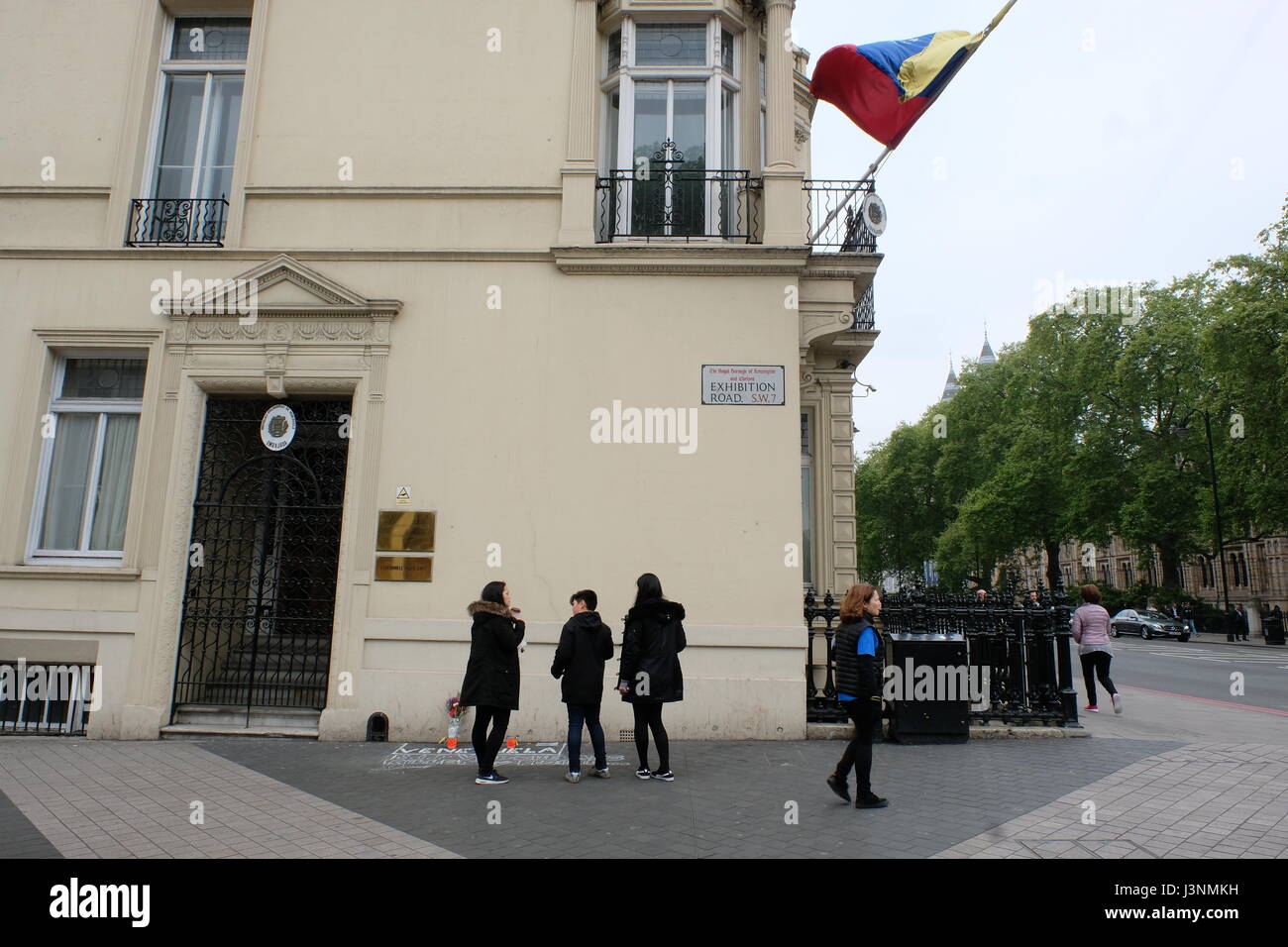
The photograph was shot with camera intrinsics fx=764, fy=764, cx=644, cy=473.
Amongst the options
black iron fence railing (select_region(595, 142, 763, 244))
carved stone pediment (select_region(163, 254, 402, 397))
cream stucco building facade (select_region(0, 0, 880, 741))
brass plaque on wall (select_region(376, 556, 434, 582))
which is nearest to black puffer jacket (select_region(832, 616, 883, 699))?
cream stucco building facade (select_region(0, 0, 880, 741))

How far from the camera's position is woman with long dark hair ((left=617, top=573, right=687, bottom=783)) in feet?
22.1

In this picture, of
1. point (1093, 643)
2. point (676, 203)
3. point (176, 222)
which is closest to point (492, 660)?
point (676, 203)

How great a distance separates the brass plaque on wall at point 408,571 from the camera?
8711 millimetres

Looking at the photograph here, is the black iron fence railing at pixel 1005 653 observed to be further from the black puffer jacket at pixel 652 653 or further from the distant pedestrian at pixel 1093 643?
the black puffer jacket at pixel 652 653

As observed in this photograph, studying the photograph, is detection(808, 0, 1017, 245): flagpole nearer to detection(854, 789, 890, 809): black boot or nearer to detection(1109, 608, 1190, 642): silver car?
detection(854, 789, 890, 809): black boot

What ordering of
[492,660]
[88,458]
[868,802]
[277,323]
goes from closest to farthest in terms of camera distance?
[868,802]
[492,660]
[277,323]
[88,458]

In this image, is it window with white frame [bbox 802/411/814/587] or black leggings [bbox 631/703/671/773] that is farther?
window with white frame [bbox 802/411/814/587]

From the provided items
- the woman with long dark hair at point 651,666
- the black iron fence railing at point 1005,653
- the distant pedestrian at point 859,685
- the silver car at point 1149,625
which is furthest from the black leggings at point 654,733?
the silver car at point 1149,625

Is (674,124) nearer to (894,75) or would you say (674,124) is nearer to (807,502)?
(894,75)

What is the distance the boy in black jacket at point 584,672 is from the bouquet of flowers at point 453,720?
1815 millimetres

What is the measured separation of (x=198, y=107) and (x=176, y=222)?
181 cm

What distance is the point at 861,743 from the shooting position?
19.3 feet

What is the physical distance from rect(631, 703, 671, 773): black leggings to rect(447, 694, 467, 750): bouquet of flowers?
223 centimetres
